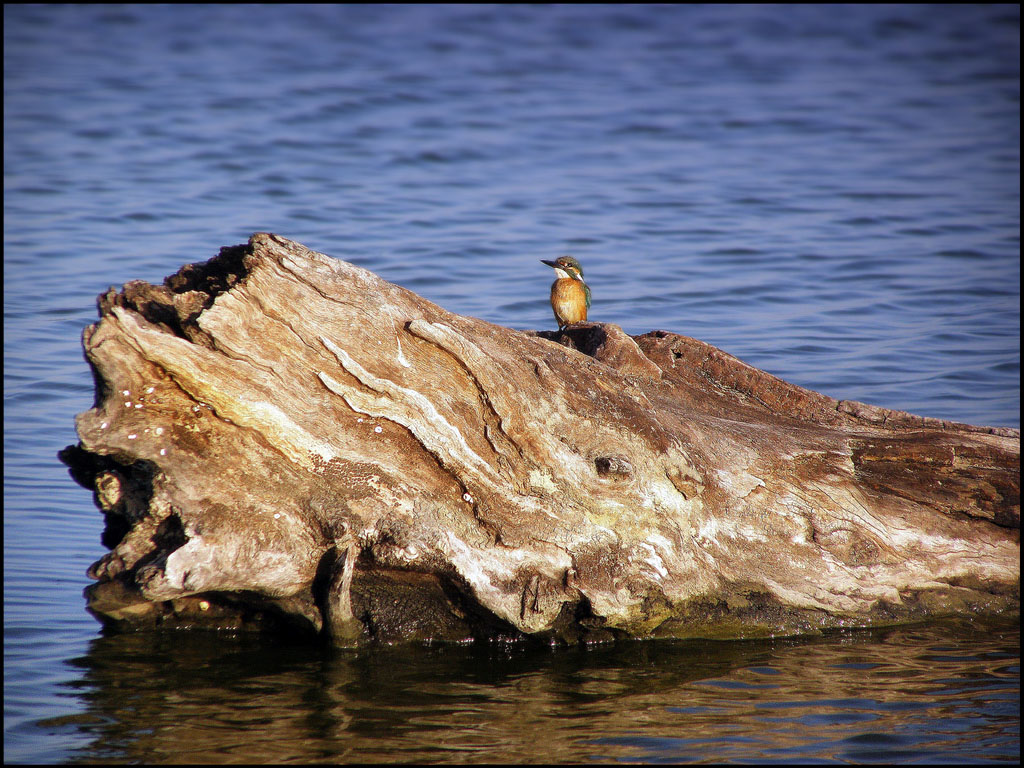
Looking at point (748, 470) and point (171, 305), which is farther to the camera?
point (748, 470)

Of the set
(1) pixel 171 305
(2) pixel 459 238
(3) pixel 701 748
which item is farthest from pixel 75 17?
(3) pixel 701 748

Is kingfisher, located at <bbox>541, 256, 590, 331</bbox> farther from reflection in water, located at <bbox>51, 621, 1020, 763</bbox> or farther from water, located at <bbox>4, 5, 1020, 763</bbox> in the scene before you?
reflection in water, located at <bbox>51, 621, 1020, 763</bbox>

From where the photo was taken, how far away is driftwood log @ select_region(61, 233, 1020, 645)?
4.21m

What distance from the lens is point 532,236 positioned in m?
12.3

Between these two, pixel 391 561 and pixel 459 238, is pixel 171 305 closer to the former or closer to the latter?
pixel 391 561

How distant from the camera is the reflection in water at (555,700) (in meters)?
3.96

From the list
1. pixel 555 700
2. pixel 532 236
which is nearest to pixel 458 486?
pixel 555 700

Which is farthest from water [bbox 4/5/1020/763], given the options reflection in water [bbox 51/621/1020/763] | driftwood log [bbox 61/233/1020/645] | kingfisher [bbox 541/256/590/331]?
kingfisher [bbox 541/256/590/331]

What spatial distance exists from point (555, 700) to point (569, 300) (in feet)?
10.2

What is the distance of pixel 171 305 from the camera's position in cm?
431

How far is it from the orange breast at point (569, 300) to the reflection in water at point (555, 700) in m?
2.64

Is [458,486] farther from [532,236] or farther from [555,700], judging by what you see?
[532,236]

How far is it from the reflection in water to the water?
0.02 metres

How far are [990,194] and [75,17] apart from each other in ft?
73.3
